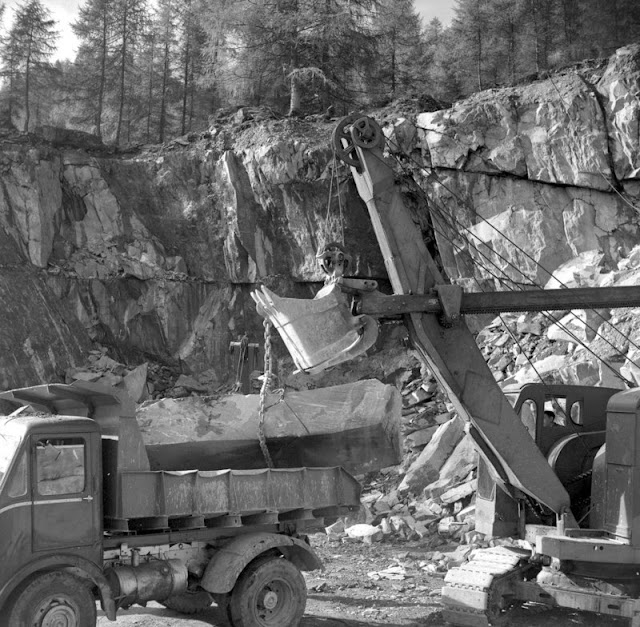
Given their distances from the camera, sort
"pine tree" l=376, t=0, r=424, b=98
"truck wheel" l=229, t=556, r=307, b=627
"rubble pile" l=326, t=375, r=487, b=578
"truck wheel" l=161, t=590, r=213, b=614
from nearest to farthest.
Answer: "truck wheel" l=229, t=556, r=307, b=627, "truck wheel" l=161, t=590, r=213, b=614, "rubble pile" l=326, t=375, r=487, b=578, "pine tree" l=376, t=0, r=424, b=98

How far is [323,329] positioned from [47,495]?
2626 mm

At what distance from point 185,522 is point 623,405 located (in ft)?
13.1

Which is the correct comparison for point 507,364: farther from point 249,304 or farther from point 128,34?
point 128,34

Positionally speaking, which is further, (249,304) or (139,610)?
(249,304)

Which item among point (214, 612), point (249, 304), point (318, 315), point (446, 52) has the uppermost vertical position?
point (446, 52)

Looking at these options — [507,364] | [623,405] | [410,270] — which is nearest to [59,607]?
[410,270]

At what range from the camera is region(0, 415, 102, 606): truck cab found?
5766mm

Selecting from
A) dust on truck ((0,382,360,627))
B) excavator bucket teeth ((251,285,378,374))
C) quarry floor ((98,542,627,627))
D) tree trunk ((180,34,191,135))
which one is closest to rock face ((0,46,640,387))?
tree trunk ((180,34,191,135))

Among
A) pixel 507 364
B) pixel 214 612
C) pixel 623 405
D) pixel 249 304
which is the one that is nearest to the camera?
pixel 623 405

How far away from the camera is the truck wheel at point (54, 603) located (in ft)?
18.8

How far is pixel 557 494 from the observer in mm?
7145

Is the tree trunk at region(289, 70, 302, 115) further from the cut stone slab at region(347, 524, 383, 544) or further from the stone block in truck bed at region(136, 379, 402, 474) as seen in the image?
the stone block in truck bed at region(136, 379, 402, 474)

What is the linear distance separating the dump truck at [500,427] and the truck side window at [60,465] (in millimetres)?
2034

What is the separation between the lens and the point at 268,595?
7051mm
